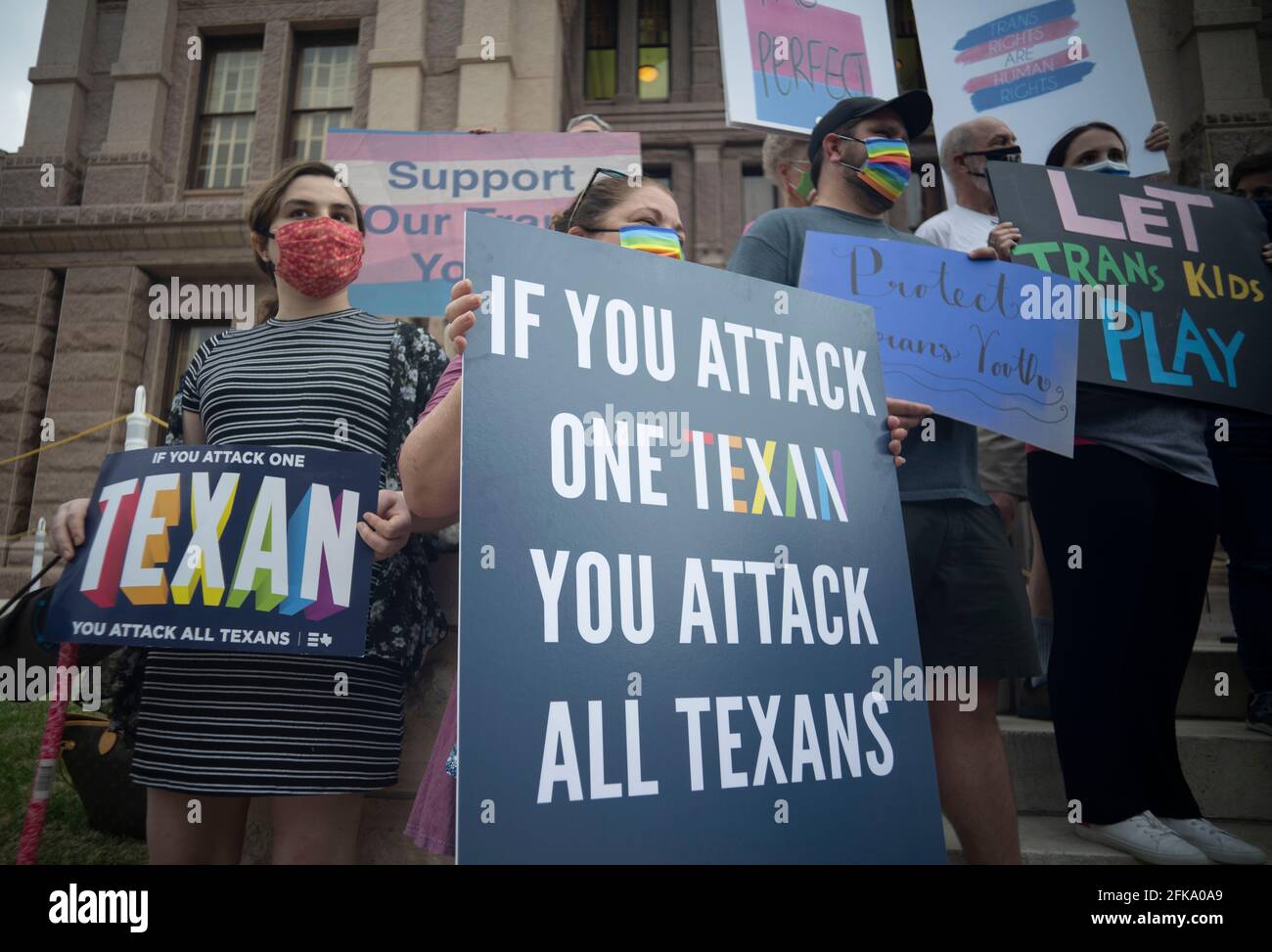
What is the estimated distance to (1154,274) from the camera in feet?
7.27

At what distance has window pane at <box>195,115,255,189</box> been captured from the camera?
26.3 ft

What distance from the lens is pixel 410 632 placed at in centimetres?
162

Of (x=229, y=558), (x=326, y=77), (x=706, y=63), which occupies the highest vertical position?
(x=706, y=63)

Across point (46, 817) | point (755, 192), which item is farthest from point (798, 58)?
point (755, 192)

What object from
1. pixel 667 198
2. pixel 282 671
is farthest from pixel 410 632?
pixel 667 198

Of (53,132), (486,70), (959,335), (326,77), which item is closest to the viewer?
(959,335)

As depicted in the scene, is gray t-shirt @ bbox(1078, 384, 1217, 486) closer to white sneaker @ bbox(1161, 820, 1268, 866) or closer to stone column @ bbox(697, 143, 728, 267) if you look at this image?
white sneaker @ bbox(1161, 820, 1268, 866)

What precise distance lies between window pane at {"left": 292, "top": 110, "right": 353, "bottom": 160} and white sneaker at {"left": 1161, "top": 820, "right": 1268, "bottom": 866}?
8.81 meters

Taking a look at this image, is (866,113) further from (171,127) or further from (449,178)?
(171,127)

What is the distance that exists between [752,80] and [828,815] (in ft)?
10.0

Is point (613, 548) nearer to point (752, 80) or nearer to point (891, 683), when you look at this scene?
point (891, 683)

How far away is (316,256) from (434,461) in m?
0.75

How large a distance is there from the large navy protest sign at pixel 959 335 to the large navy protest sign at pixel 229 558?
1.18m

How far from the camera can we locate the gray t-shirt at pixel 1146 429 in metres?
2.09
